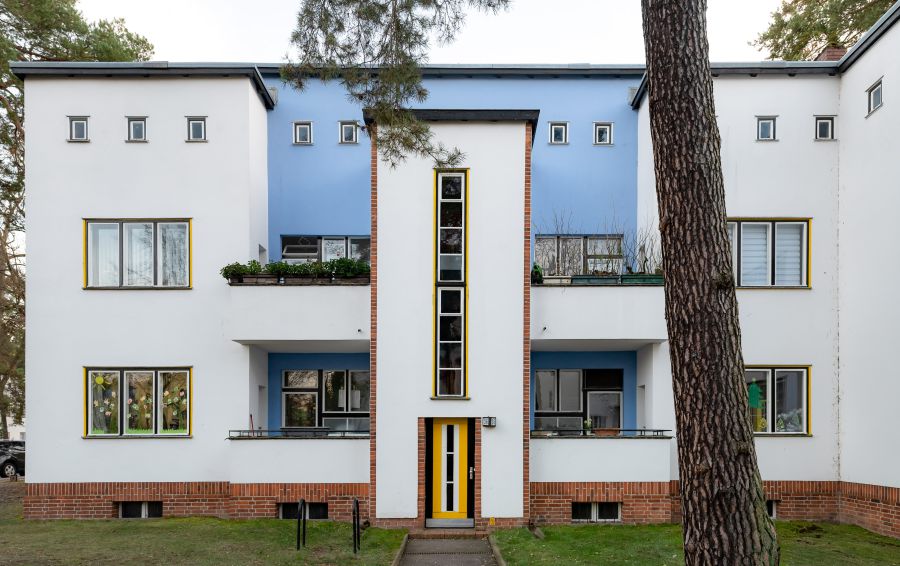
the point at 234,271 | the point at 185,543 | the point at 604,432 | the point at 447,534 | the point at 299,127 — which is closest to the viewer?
the point at 185,543

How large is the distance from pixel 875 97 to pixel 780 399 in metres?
5.93

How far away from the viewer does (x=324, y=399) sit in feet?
53.5

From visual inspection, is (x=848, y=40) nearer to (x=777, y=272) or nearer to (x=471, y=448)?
(x=777, y=272)

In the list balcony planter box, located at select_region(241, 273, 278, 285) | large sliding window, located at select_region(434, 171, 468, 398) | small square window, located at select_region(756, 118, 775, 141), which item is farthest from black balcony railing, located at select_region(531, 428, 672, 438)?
small square window, located at select_region(756, 118, 775, 141)

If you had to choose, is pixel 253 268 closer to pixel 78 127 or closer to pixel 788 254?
pixel 78 127

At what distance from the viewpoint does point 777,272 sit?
49.2 feet

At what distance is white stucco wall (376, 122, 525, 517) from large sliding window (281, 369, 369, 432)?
9.15 feet

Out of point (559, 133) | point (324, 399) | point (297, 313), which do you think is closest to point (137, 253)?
point (297, 313)

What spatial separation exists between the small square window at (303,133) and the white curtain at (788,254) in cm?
1012

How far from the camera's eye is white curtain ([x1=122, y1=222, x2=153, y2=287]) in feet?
48.9

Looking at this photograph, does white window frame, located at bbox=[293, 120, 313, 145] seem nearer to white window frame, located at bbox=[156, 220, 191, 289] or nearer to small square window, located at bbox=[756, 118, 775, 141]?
white window frame, located at bbox=[156, 220, 191, 289]

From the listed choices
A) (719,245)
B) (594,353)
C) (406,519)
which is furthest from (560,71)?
(719,245)

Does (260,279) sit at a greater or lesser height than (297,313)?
greater

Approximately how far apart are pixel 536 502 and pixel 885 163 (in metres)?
8.61
